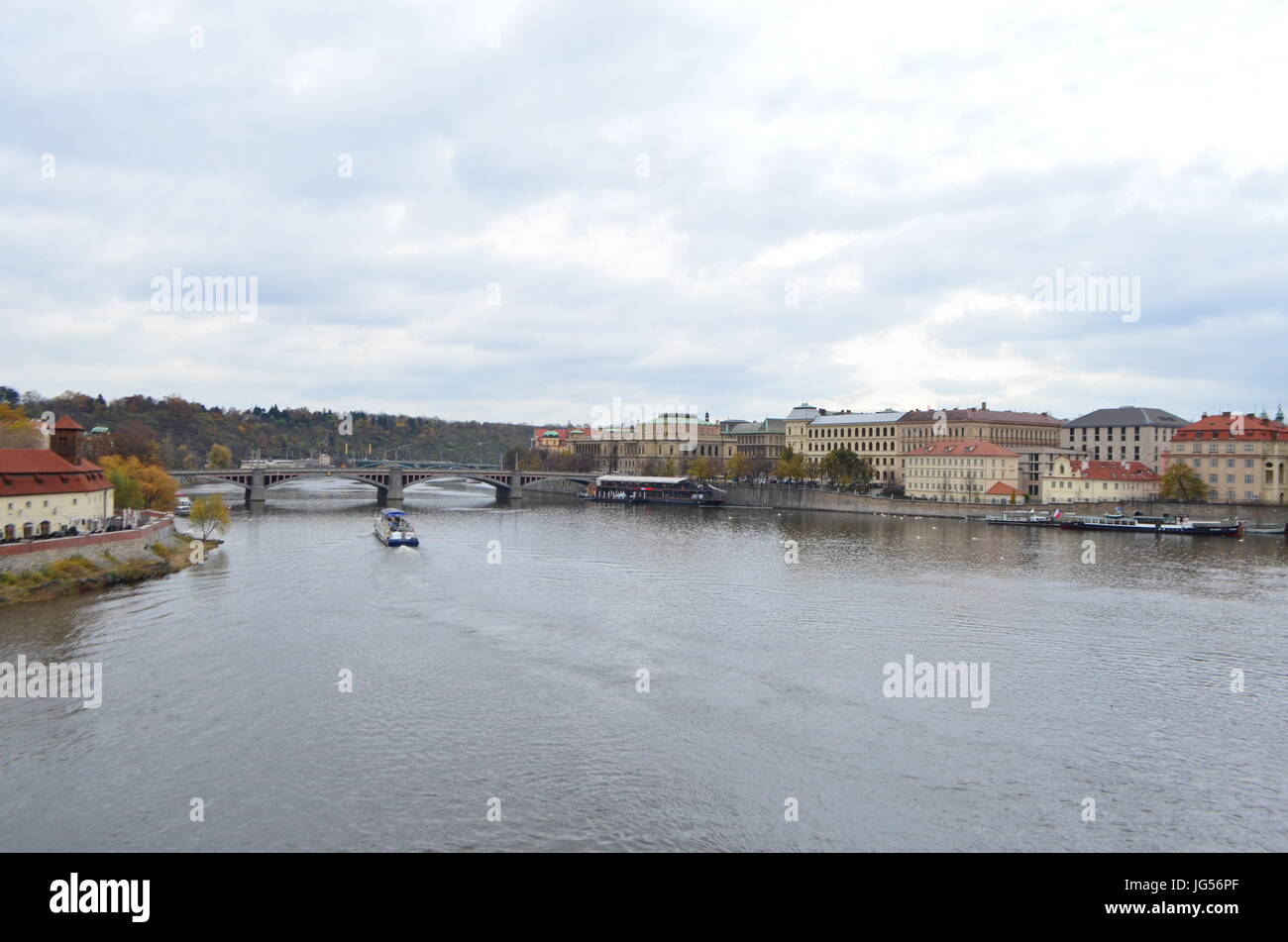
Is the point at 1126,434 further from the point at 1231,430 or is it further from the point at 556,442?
the point at 556,442

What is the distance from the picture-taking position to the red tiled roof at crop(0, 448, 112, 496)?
A: 30188mm

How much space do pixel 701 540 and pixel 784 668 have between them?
27416 mm

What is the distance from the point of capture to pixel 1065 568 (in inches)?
1464

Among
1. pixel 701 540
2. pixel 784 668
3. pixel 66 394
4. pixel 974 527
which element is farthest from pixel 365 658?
pixel 66 394

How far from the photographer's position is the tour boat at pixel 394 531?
4125cm

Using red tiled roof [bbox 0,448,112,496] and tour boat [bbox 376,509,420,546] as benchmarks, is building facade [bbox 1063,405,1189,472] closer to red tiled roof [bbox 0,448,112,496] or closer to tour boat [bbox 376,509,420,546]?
tour boat [bbox 376,509,420,546]

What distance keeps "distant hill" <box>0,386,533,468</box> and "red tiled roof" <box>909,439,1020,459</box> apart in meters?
71.2

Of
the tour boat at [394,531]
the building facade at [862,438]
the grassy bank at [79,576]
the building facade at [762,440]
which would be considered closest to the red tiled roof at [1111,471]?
the building facade at [862,438]

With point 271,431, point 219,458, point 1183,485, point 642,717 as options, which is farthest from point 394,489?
point 271,431

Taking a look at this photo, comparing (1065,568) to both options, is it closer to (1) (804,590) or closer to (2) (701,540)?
(1) (804,590)

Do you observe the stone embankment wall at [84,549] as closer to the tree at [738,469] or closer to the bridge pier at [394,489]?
the bridge pier at [394,489]
